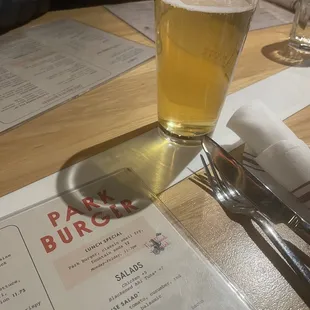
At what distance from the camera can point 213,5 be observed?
40cm

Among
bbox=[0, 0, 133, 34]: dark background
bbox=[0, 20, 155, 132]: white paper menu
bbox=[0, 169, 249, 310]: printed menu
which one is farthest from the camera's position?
bbox=[0, 0, 133, 34]: dark background

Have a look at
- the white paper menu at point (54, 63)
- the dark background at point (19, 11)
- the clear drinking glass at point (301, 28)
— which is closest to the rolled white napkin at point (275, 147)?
the white paper menu at point (54, 63)

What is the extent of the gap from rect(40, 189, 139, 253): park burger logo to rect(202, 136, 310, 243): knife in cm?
11

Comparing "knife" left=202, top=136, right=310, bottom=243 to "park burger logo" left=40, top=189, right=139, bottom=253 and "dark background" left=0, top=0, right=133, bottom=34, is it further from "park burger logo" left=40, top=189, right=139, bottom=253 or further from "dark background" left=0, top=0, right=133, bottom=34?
"dark background" left=0, top=0, right=133, bottom=34

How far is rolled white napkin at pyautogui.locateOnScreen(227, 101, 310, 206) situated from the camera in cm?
41

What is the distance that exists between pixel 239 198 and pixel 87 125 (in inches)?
8.9

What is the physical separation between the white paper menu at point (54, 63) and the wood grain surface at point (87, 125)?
0.02m

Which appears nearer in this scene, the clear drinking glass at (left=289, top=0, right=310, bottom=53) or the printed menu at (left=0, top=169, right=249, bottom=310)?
the printed menu at (left=0, top=169, right=249, bottom=310)

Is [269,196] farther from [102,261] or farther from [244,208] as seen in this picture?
[102,261]

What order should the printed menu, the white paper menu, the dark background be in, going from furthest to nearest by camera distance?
the dark background, the white paper menu, the printed menu

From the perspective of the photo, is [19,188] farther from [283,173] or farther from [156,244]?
[283,173]

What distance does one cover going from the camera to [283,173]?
42 cm

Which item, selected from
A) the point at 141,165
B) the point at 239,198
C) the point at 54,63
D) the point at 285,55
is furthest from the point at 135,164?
the point at 285,55

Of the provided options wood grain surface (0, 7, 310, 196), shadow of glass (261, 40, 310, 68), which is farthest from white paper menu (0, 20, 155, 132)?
shadow of glass (261, 40, 310, 68)
